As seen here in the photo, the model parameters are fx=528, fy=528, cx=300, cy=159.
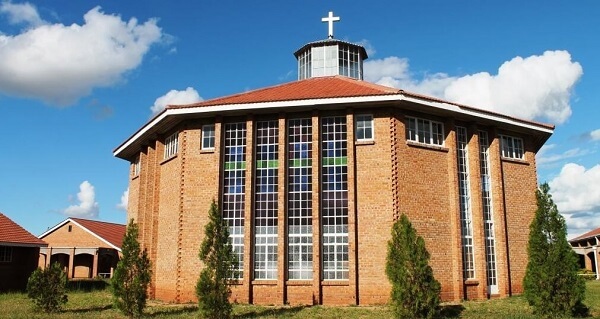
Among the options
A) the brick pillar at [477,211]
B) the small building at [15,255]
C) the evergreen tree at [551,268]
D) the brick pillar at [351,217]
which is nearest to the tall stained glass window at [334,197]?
the brick pillar at [351,217]

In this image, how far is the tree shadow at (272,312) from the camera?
16547 mm

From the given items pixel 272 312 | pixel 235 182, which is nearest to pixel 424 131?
pixel 235 182

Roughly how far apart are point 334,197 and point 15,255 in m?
20.7

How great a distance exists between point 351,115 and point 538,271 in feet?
26.8

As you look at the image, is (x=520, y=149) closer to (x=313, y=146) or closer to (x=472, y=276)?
(x=472, y=276)

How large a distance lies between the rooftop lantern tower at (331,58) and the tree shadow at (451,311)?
1331cm

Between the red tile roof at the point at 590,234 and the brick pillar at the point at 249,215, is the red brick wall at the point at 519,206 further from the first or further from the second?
the red tile roof at the point at 590,234

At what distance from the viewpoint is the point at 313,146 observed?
1964 centimetres

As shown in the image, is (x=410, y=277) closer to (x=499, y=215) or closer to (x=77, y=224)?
(x=499, y=215)

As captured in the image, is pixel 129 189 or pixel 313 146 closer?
pixel 313 146

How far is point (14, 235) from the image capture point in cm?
2983

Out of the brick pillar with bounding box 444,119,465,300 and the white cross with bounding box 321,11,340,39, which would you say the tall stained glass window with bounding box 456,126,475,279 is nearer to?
the brick pillar with bounding box 444,119,465,300

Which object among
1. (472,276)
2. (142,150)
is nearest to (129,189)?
(142,150)

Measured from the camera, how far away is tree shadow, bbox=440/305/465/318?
55.3ft
